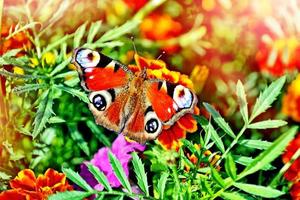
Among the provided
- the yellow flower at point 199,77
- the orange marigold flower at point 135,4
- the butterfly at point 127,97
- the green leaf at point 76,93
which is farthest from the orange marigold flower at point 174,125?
the orange marigold flower at point 135,4

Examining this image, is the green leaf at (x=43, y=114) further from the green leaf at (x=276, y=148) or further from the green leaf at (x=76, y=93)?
the green leaf at (x=276, y=148)

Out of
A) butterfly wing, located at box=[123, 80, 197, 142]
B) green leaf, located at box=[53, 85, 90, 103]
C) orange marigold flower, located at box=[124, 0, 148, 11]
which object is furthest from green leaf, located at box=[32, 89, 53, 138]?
orange marigold flower, located at box=[124, 0, 148, 11]

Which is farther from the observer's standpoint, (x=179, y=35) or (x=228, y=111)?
(x=179, y=35)

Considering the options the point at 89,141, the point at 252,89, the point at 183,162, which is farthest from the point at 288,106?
the point at 183,162

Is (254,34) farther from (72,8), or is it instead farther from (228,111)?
(72,8)

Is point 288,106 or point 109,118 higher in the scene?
point 109,118

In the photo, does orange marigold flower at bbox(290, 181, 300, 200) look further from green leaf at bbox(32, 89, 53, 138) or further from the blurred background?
green leaf at bbox(32, 89, 53, 138)
